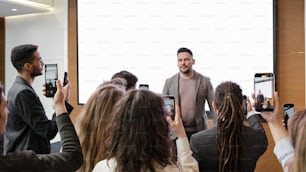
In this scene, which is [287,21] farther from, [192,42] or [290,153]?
[290,153]

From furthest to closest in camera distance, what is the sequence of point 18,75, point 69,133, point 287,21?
point 287,21 < point 18,75 < point 69,133

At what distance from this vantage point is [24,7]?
2.22 feet

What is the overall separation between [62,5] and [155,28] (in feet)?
0.76

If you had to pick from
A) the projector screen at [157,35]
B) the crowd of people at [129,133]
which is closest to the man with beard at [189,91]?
the projector screen at [157,35]

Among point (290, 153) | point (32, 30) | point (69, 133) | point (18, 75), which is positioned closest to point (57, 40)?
point (32, 30)

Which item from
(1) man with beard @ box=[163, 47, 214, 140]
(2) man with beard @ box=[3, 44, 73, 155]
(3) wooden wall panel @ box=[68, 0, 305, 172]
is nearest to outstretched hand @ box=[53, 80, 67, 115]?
(2) man with beard @ box=[3, 44, 73, 155]

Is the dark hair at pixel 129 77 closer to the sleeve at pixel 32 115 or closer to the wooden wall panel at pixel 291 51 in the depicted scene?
the sleeve at pixel 32 115

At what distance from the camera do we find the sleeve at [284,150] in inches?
18.3

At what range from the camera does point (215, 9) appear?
2.61 feet

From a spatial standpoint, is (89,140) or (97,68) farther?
(97,68)

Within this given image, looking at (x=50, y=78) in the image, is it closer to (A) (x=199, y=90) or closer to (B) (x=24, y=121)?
(B) (x=24, y=121)

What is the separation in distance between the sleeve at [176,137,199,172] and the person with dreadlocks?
0.12 m

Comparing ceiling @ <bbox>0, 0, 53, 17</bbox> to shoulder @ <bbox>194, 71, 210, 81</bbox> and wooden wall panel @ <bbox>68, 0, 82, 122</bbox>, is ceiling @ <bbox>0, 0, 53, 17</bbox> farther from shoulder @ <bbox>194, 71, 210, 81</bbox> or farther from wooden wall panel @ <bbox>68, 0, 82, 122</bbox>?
shoulder @ <bbox>194, 71, 210, 81</bbox>

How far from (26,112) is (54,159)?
267 millimetres
